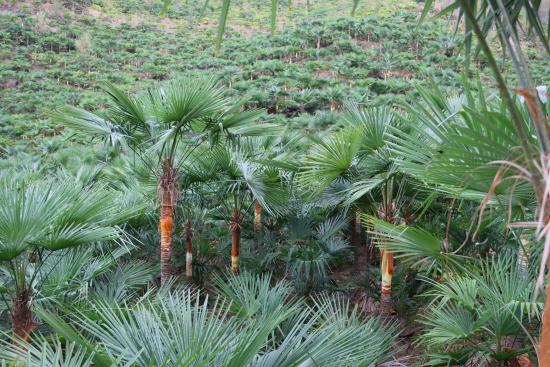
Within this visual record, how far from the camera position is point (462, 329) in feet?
6.72

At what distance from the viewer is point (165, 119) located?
10.3 ft

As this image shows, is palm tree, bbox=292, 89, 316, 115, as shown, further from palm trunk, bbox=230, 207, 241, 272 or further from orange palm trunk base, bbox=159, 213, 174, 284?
orange palm trunk base, bbox=159, 213, 174, 284

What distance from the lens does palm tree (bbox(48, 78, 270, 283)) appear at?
3045 millimetres

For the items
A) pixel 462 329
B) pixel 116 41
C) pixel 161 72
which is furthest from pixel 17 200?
pixel 116 41

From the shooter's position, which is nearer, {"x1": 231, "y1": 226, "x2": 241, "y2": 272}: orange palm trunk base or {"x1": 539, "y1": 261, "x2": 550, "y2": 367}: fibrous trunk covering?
{"x1": 539, "y1": 261, "x2": 550, "y2": 367}: fibrous trunk covering

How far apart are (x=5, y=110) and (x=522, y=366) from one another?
973 inches

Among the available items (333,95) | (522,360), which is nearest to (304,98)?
(333,95)

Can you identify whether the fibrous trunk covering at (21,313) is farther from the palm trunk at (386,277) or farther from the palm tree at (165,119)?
the palm trunk at (386,277)

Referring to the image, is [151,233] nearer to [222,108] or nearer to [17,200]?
[222,108]

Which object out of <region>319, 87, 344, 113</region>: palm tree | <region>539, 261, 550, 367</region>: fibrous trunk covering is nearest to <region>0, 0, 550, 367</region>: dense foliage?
<region>539, 261, 550, 367</region>: fibrous trunk covering

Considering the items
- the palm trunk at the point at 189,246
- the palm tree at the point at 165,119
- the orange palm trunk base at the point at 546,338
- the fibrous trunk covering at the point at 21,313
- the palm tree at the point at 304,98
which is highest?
the palm tree at the point at 304,98

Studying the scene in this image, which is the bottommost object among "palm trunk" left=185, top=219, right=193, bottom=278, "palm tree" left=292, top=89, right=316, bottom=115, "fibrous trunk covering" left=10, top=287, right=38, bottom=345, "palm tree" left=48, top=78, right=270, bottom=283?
"palm trunk" left=185, top=219, right=193, bottom=278

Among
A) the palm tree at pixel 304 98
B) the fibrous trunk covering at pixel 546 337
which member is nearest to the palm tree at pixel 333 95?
the palm tree at pixel 304 98

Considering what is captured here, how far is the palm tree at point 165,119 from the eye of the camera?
120 inches
